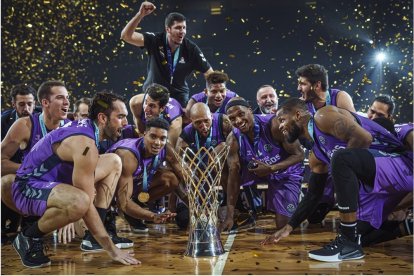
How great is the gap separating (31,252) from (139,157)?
3.72ft

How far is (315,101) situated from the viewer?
3941mm

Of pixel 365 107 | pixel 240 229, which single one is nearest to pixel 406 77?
pixel 365 107

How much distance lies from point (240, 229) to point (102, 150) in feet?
4.18

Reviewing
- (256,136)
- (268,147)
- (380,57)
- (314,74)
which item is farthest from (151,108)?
(380,57)

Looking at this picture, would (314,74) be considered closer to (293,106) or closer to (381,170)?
(293,106)

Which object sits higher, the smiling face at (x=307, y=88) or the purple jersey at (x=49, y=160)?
the smiling face at (x=307, y=88)

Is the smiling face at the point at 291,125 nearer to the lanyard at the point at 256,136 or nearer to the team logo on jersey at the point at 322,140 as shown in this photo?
the team logo on jersey at the point at 322,140

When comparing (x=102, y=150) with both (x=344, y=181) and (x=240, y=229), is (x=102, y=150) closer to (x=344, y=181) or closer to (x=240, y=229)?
(x=240, y=229)

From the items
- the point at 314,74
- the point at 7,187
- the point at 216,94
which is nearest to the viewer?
the point at 7,187

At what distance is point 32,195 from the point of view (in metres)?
2.85

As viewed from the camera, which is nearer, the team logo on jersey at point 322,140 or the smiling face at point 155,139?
the team logo on jersey at point 322,140

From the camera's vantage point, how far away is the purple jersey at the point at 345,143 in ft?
9.80

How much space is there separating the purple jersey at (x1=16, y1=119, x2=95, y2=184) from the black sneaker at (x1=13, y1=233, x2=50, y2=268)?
35 cm

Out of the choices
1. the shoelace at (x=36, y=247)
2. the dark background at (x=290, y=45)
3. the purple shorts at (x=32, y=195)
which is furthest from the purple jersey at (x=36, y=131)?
the dark background at (x=290, y=45)
